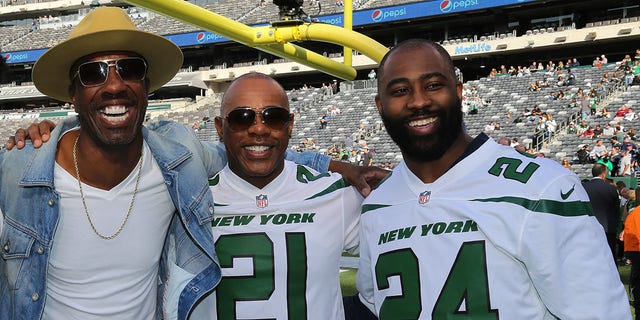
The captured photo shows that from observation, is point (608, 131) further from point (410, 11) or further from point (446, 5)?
point (410, 11)

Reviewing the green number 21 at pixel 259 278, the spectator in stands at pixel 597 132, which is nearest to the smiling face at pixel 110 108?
Answer: the green number 21 at pixel 259 278

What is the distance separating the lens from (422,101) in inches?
82.1

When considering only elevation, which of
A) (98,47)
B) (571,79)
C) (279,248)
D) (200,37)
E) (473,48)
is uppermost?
(200,37)

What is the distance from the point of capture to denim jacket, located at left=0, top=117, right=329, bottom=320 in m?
2.30

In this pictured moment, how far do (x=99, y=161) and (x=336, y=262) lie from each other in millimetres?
1015

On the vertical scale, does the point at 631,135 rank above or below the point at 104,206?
below

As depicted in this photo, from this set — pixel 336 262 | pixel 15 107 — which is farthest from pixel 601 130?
pixel 15 107

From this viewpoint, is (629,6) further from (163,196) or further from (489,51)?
(163,196)

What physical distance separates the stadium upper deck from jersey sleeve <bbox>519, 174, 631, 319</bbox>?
26.6 m

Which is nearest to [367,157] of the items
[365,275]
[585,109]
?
[585,109]

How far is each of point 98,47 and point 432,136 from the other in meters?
1.30

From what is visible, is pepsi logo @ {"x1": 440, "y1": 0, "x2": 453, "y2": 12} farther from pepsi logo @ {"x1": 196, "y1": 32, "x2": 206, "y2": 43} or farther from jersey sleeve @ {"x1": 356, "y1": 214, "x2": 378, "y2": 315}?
jersey sleeve @ {"x1": 356, "y1": 214, "x2": 378, "y2": 315}

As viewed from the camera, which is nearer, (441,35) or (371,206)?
(371,206)

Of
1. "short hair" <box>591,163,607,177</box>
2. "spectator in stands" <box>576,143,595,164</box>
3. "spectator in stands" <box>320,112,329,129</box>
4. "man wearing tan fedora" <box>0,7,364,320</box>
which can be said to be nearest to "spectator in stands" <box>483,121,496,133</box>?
"spectator in stands" <box>576,143,595,164</box>
